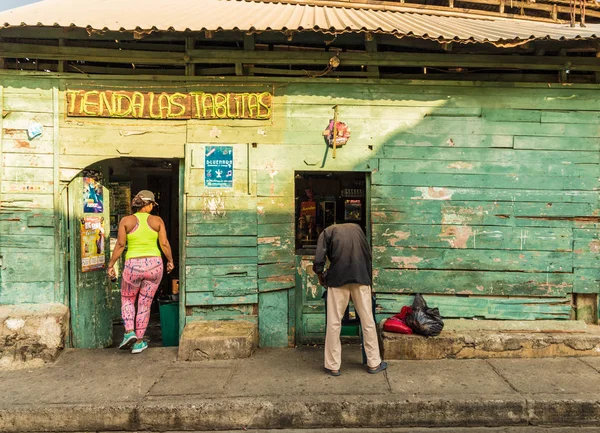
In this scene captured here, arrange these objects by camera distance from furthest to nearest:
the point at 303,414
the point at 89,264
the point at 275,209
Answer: the point at 89,264
the point at 275,209
the point at 303,414

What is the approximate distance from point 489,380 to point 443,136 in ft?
10.0

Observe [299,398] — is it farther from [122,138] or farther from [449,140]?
[122,138]

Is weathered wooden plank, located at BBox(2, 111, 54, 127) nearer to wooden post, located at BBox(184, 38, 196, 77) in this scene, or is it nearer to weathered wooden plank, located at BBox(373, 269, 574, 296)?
wooden post, located at BBox(184, 38, 196, 77)

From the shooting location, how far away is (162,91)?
576 cm

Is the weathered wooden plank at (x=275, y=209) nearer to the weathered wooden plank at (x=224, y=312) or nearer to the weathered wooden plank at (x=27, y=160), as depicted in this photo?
the weathered wooden plank at (x=224, y=312)

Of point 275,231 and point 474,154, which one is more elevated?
point 474,154

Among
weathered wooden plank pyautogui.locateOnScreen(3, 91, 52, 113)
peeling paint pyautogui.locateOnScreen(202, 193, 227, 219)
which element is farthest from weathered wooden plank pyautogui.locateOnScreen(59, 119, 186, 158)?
peeling paint pyautogui.locateOnScreen(202, 193, 227, 219)

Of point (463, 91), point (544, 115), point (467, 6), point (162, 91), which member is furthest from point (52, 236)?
point (467, 6)

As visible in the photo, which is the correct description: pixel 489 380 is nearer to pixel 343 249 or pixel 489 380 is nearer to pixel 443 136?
pixel 343 249

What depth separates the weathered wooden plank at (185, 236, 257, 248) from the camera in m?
5.70

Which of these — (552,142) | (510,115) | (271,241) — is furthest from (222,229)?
(552,142)

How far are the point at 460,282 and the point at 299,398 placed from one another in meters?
2.80

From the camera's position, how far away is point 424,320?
520 cm

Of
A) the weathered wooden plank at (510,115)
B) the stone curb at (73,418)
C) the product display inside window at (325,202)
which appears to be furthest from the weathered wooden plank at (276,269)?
the weathered wooden plank at (510,115)
